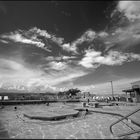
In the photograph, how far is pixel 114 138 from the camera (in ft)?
24.3

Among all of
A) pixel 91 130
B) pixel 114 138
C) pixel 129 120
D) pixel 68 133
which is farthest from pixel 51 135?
pixel 129 120

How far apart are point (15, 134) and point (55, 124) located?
3.01m

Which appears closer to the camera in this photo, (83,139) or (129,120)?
(83,139)

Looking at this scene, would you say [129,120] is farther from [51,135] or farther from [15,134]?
[15,134]

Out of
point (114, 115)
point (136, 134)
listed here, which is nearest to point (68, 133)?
point (136, 134)

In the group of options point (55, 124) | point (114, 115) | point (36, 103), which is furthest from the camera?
point (36, 103)

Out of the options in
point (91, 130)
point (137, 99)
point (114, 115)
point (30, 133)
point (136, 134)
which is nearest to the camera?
point (136, 134)

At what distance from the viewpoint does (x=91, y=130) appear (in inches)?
367

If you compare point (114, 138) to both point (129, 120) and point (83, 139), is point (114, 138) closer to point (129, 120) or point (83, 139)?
point (83, 139)

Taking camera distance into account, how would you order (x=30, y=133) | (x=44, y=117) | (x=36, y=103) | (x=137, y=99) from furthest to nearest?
(x=36, y=103) < (x=137, y=99) < (x=44, y=117) < (x=30, y=133)

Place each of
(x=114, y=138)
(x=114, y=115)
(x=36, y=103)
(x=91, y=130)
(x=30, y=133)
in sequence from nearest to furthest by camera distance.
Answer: (x=114, y=138)
(x=30, y=133)
(x=91, y=130)
(x=114, y=115)
(x=36, y=103)

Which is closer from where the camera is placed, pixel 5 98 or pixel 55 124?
pixel 55 124

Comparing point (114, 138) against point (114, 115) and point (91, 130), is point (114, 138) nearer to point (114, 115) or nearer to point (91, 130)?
point (91, 130)

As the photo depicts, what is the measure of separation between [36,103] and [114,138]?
2516 centimetres
